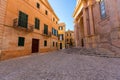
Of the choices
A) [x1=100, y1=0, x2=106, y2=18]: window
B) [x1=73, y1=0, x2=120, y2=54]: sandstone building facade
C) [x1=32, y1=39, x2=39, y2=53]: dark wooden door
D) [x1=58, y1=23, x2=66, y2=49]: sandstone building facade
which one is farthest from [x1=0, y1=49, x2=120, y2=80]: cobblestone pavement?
[x1=58, y1=23, x2=66, y2=49]: sandstone building facade

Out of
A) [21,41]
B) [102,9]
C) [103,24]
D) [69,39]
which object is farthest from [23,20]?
[69,39]

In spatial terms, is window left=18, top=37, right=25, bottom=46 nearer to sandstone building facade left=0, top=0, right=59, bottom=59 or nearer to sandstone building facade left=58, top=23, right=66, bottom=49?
sandstone building facade left=0, top=0, right=59, bottom=59

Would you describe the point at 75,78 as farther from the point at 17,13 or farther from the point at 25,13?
the point at 25,13

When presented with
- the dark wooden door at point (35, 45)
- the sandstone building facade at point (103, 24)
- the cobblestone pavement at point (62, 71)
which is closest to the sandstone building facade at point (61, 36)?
the sandstone building facade at point (103, 24)

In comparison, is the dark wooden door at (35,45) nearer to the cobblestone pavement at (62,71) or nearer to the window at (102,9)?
the cobblestone pavement at (62,71)

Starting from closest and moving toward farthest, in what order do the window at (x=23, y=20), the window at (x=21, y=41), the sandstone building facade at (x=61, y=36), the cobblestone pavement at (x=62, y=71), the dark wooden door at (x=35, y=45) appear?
the cobblestone pavement at (x=62, y=71), the window at (x=21, y=41), the window at (x=23, y=20), the dark wooden door at (x=35, y=45), the sandstone building facade at (x=61, y=36)

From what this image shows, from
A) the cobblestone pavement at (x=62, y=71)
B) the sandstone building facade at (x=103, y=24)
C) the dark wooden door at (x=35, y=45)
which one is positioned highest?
the sandstone building facade at (x=103, y=24)

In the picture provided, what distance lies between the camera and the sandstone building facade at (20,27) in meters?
8.35

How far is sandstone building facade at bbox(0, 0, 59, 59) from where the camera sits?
835 centimetres

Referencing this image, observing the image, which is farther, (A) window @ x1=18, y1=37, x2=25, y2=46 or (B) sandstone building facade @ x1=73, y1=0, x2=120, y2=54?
(A) window @ x1=18, y1=37, x2=25, y2=46

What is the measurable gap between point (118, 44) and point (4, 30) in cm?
1177

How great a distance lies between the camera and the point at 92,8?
15102mm

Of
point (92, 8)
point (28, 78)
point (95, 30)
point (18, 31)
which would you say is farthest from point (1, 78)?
point (92, 8)

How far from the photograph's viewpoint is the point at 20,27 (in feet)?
32.3
